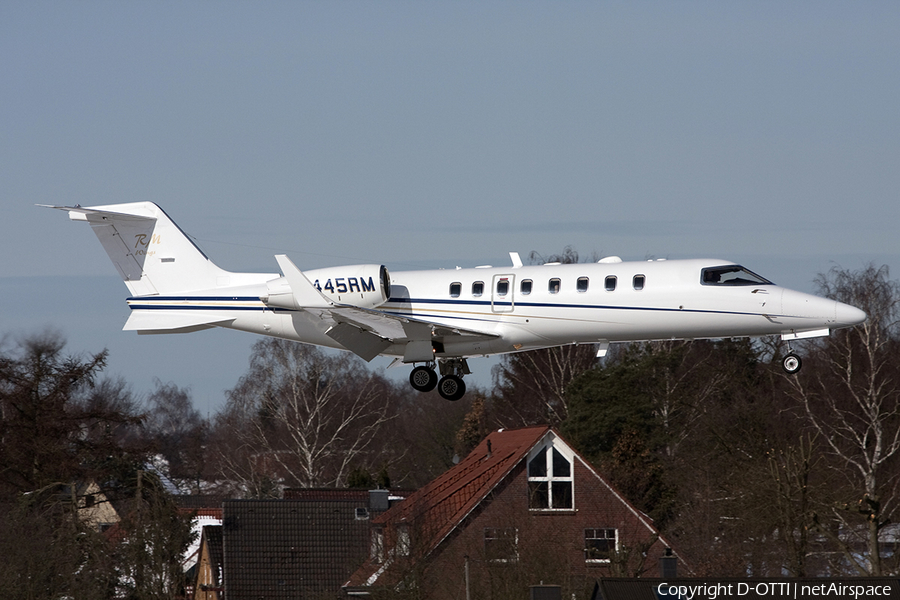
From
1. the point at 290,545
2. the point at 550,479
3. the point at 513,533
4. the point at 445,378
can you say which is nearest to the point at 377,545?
the point at 290,545

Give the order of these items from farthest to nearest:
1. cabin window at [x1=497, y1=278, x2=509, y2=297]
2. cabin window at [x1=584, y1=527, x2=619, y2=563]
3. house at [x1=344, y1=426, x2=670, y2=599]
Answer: cabin window at [x1=584, y1=527, x2=619, y2=563]
house at [x1=344, y1=426, x2=670, y2=599]
cabin window at [x1=497, y1=278, x2=509, y2=297]

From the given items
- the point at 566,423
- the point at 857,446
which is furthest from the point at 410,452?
the point at 857,446

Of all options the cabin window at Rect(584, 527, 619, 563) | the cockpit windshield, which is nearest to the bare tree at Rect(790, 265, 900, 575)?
the cabin window at Rect(584, 527, 619, 563)

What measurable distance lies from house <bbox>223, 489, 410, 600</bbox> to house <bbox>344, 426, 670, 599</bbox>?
110 cm

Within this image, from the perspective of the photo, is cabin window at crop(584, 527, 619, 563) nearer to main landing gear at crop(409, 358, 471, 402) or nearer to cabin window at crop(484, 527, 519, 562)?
cabin window at crop(484, 527, 519, 562)

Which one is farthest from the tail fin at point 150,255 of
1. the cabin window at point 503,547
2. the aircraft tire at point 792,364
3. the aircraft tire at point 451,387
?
the aircraft tire at point 792,364

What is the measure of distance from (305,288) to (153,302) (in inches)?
232

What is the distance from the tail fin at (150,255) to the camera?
32.9 metres

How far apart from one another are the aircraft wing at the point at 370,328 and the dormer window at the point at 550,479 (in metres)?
10.9

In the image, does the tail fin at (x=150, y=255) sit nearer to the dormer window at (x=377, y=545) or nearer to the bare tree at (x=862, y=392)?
the dormer window at (x=377, y=545)

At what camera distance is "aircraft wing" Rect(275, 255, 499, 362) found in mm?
28906

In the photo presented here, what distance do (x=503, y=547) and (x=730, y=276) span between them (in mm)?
10025

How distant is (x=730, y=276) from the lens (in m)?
28.2

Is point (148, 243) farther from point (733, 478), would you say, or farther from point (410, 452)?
point (410, 452)
